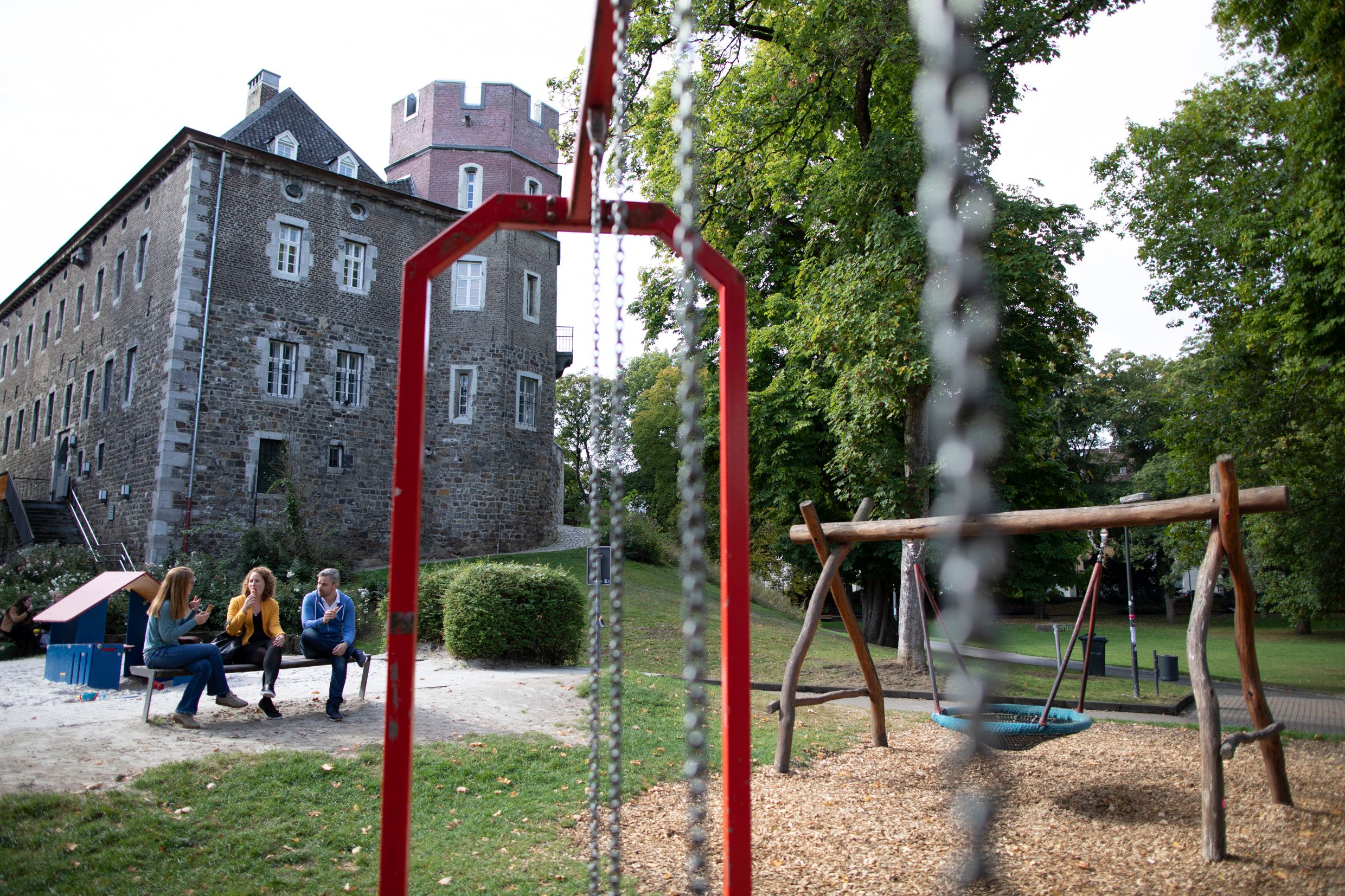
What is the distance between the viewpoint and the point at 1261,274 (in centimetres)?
1369

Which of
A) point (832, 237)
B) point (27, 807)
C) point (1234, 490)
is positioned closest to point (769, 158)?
point (832, 237)

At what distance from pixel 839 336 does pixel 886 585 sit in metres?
9.50

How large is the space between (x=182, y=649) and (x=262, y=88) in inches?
1011

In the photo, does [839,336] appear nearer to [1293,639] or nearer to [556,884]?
[556,884]

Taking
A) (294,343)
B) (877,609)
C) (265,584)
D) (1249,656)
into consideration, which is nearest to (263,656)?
(265,584)

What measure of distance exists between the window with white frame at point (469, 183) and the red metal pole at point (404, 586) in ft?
90.7

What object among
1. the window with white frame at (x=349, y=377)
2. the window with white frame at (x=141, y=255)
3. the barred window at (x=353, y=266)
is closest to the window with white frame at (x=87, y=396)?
the window with white frame at (x=141, y=255)

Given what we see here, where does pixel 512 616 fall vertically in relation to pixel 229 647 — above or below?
above

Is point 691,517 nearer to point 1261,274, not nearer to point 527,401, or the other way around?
point 1261,274

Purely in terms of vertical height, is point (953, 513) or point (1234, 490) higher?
point (1234, 490)

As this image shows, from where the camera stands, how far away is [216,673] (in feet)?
23.3

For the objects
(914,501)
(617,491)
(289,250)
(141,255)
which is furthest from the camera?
(141,255)

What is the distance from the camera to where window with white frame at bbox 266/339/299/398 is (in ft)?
73.0

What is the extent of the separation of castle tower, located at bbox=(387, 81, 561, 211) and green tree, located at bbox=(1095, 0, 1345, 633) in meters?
19.4
